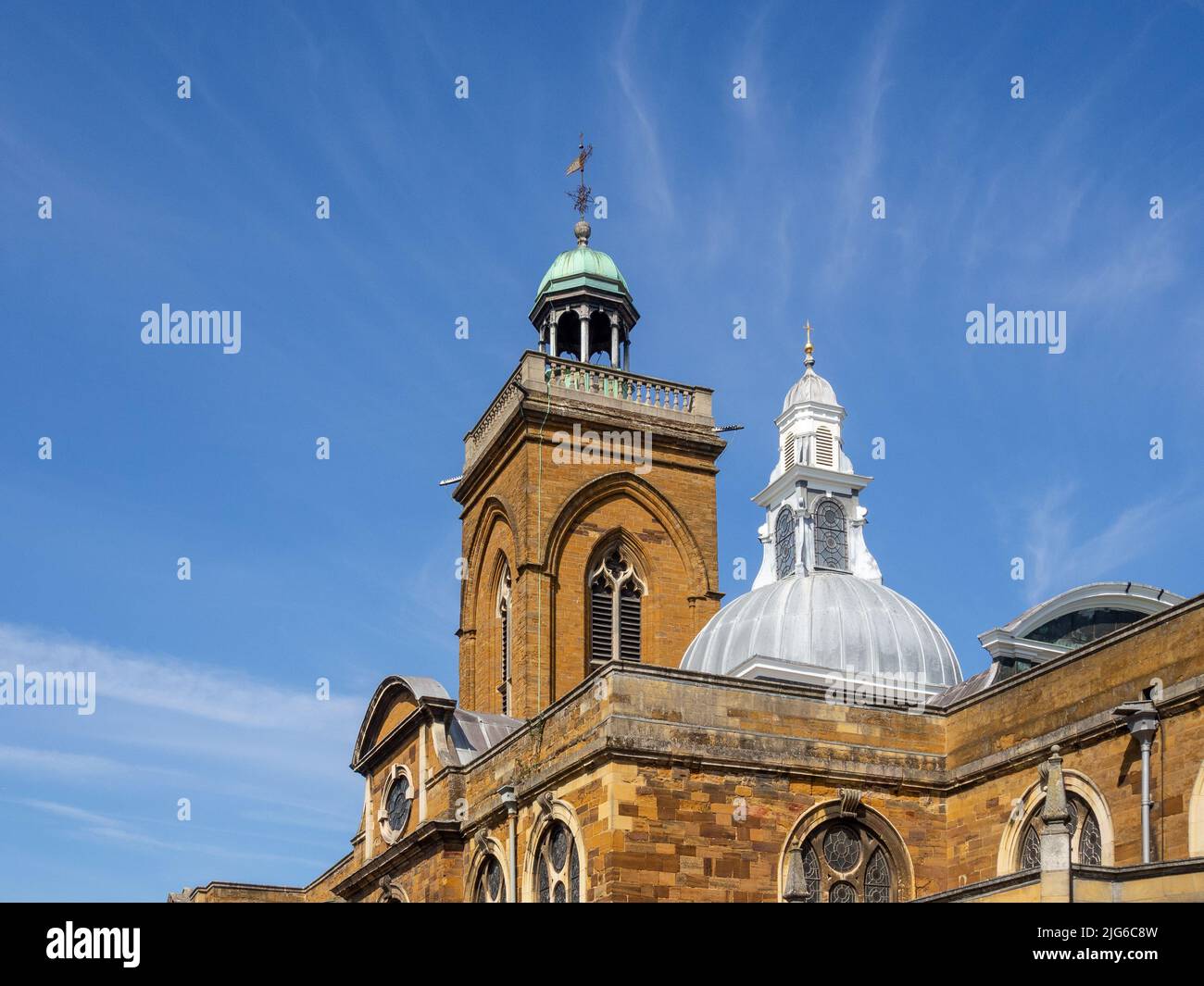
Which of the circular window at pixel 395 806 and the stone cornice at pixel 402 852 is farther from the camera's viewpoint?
the circular window at pixel 395 806

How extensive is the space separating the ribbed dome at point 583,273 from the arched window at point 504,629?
7.97 metres

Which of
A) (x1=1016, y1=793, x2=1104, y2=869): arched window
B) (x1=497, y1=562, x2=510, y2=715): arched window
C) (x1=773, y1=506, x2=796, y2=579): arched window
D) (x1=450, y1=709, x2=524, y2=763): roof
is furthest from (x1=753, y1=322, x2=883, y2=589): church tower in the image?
(x1=1016, y1=793, x2=1104, y2=869): arched window

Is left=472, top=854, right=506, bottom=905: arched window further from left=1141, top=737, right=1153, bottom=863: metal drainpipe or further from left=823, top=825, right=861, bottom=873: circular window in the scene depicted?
left=1141, top=737, right=1153, bottom=863: metal drainpipe

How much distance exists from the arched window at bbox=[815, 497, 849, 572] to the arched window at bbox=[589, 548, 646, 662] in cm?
458

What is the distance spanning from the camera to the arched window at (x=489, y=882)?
2816 centimetres

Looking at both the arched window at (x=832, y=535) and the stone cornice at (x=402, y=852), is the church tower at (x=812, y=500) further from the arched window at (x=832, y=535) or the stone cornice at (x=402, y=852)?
the stone cornice at (x=402, y=852)

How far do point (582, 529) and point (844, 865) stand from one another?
15.8 meters

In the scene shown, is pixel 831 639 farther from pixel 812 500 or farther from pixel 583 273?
pixel 583 273

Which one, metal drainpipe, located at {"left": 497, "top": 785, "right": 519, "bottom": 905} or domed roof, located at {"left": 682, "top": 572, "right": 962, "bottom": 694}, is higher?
domed roof, located at {"left": 682, "top": 572, "right": 962, "bottom": 694}

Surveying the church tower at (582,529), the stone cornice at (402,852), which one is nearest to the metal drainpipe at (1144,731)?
the stone cornice at (402,852)

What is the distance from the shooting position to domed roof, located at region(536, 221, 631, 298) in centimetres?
4397

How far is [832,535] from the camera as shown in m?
40.2

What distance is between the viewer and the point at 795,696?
86.2 ft
